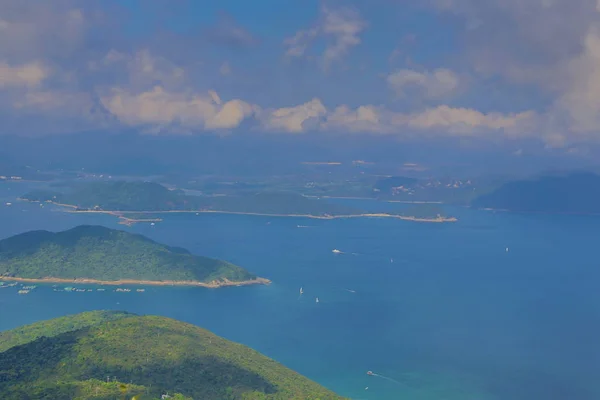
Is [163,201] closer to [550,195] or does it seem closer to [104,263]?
[104,263]

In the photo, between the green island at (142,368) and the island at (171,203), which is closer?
the green island at (142,368)

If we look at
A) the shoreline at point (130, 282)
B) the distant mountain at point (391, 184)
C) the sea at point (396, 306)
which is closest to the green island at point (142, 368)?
the sea at point (396, 306)

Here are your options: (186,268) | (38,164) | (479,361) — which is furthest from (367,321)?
(38,164)

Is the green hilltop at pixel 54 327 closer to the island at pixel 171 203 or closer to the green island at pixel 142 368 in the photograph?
the green island at pixel 142 368

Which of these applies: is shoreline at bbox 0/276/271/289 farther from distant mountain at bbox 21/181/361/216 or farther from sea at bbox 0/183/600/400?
distant mountain at bbox 21/181/361/216

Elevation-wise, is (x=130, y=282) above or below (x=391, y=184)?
below

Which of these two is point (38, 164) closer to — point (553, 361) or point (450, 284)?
point (450, 284)

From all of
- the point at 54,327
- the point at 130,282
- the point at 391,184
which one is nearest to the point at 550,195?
the point at 391,184
